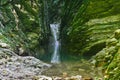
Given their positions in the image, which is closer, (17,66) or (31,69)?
(31,69)

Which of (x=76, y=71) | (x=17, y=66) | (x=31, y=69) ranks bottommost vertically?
(x=76, y=71)

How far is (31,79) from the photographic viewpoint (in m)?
15.2

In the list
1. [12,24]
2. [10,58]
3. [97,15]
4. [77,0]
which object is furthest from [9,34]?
[77,0]

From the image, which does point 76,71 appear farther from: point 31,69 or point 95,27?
point 95,27

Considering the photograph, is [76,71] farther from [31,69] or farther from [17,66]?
[17,66]

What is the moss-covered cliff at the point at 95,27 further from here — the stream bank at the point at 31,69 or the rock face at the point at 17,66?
the rock face at the point at 17,66

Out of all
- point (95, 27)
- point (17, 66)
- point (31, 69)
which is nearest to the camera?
point (31, 69)

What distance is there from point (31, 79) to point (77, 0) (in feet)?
87.6

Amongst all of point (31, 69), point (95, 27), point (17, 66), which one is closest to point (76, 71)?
point (31, 69)

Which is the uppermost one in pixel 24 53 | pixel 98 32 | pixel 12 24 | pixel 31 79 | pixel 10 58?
pixel 12 24

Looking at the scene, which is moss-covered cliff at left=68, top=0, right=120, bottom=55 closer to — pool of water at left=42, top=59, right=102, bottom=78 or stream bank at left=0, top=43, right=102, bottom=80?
stream bank at left=0, top=43, right=102, bottom=80

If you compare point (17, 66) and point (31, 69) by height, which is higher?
point (17, 66)

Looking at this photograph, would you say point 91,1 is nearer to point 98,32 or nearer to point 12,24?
point 98,32

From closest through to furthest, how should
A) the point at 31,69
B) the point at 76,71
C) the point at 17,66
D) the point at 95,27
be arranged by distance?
the point at 76,71 < the point at 31,69 < the point at 17,66 < the point at 95,27
